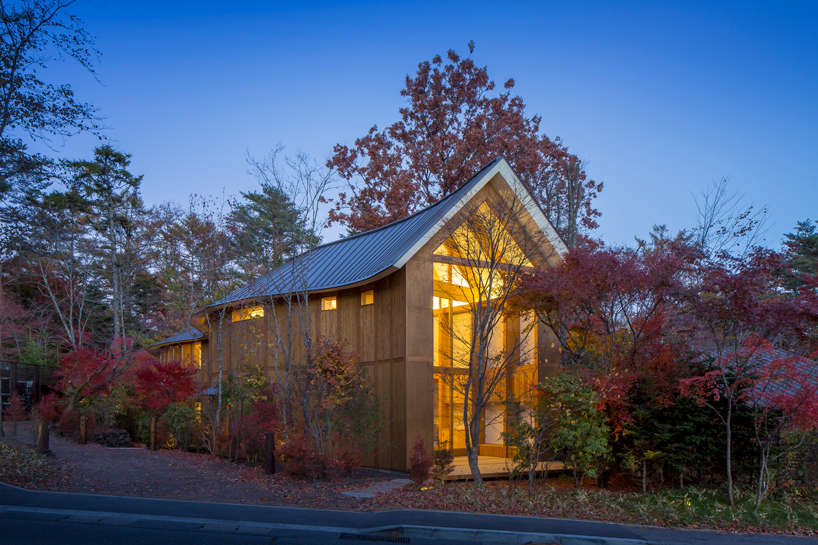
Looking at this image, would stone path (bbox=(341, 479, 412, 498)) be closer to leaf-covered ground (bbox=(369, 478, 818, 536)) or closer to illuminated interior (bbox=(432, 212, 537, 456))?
leaf-covered ground (bbox=(369, 478, 818, 536))

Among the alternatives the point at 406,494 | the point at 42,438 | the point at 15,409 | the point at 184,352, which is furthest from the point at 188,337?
the point at 406,494

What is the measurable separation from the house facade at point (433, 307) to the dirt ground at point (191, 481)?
2.09m

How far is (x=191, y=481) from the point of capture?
11906mm

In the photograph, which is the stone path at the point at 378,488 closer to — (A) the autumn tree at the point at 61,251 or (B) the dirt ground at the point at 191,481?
(B) the dirt ground at the point at 191,481

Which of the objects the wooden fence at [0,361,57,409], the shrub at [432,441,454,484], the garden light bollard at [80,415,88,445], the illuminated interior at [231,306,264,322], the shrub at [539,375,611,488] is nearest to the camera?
the shrub at [539,375,611,488]

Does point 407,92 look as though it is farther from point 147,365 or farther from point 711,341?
point 711,341

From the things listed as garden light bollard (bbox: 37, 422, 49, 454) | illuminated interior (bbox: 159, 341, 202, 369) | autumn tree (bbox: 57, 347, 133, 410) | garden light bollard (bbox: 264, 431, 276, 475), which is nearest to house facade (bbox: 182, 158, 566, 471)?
garden light bollard (bbox: 264, 431, 276, 475)

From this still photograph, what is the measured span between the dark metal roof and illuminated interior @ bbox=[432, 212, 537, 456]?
0.95 meters

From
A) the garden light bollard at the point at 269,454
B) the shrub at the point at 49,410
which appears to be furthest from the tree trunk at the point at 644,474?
the shrub at the point at 49,410

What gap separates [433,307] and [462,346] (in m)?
1.42

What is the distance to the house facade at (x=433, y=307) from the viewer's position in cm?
1271

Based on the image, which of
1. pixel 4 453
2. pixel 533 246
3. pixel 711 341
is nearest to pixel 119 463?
pixel 4 453

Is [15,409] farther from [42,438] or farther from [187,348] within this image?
[42,438]

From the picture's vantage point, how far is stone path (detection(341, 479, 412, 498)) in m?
10.7
